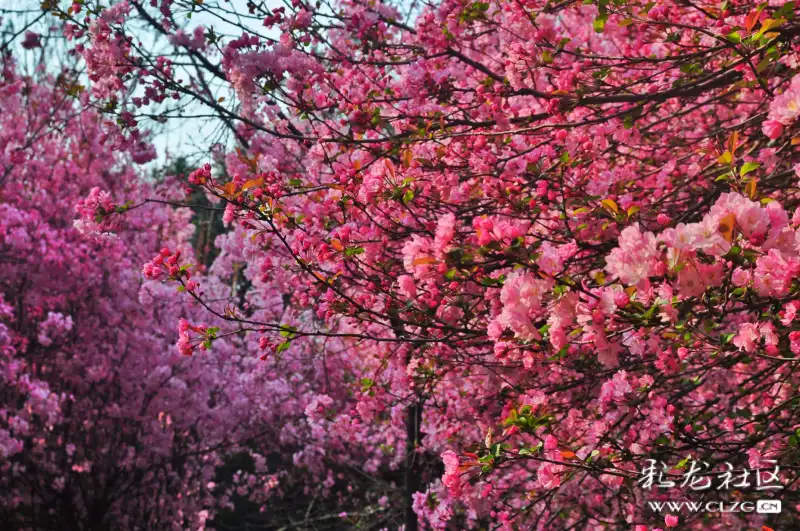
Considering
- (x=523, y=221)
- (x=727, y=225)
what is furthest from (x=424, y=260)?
(x=523, y=221)

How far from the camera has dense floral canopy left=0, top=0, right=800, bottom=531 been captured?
2.02m

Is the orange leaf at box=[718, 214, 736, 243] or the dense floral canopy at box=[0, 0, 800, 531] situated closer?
the orange leaf at box=[718, 214, 736, 243]

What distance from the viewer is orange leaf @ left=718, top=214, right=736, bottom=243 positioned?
1643 mm

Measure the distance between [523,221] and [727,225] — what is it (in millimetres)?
1907

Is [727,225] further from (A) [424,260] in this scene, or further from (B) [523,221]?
(B) [523,221]

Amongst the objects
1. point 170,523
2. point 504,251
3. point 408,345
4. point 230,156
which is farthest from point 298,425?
point 504,251

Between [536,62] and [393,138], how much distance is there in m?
0.83

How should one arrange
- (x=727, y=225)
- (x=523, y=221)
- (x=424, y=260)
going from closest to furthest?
(x=727, y=225) < (x=424, y=260) < (x=523, y=221)

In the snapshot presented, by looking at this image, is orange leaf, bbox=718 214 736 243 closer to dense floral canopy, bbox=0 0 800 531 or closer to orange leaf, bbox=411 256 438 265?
dense floral canopy, bbox=0 0 800 531

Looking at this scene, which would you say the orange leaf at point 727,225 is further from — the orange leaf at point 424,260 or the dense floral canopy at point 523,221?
the orange leaf at point 424,260

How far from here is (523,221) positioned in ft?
11.6

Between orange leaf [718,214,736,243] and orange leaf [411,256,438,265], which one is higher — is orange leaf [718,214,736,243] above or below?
below

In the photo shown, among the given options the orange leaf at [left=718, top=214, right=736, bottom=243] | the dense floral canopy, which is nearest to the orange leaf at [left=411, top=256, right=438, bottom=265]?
the dense floral canopy

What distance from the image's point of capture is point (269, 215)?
118 inches
